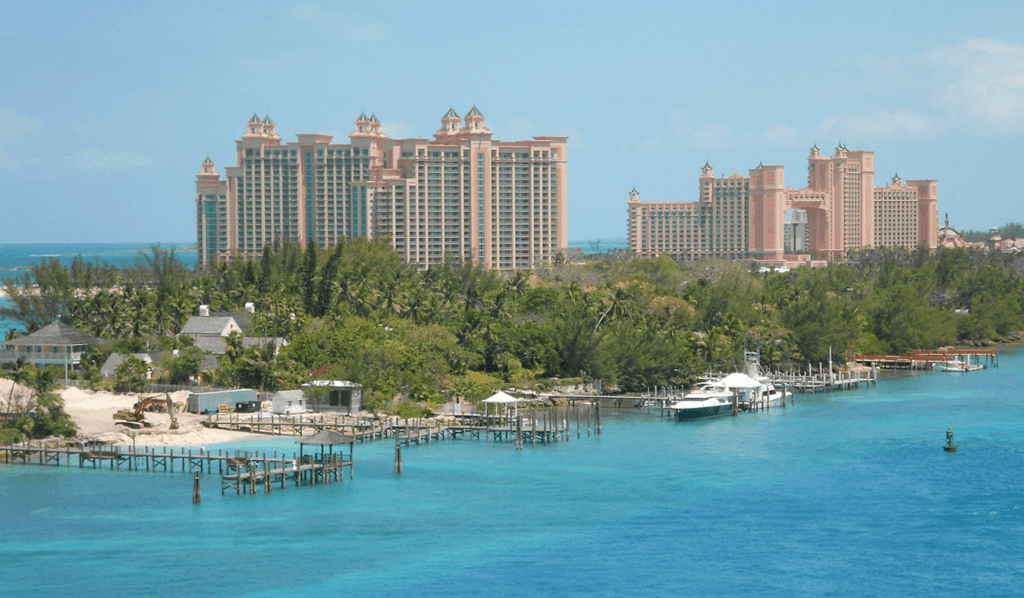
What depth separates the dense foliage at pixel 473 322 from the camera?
77.6 m

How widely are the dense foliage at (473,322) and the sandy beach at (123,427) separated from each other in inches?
117

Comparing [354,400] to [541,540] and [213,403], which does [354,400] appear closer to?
[213,403]

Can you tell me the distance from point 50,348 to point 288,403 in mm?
19525

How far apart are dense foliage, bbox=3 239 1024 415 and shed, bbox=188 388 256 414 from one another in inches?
112

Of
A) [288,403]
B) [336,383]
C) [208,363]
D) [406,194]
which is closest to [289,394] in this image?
[288,403]

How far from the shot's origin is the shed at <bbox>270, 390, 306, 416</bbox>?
71438 mm

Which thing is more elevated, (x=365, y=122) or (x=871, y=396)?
(x=365, y=122)

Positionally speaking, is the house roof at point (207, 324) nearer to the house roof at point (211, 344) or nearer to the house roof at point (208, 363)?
the house roof at point (211, 344)

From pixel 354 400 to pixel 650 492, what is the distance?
74.2 ft

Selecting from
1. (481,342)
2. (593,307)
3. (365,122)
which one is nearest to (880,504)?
(481,342)

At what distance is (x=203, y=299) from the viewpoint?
329 ft

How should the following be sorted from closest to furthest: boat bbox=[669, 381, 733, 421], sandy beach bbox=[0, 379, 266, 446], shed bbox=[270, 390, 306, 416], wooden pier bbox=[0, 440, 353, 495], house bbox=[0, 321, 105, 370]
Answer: wooden pier bbox=[0, 440, 353, 495] → sandy beach bbox=[0, 379, 266, 446] → shed bbox=[270, 390, 306, 416] → boat bbox=[669, 381, 733, 421] → house bbox=[0, 321, 105, 370]

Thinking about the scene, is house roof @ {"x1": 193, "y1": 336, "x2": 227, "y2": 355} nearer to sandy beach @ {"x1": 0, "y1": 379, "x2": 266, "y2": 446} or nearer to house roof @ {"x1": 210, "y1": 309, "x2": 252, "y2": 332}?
house roof @ {"x1": 210, "y1": 309, "x2": 252, "y2": 332}

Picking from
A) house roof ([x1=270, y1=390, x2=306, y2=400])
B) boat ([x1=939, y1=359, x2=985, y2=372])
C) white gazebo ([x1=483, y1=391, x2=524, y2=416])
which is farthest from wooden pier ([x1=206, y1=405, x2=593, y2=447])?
boat ([x1=939, y1=359, x2=985, y2=372])
